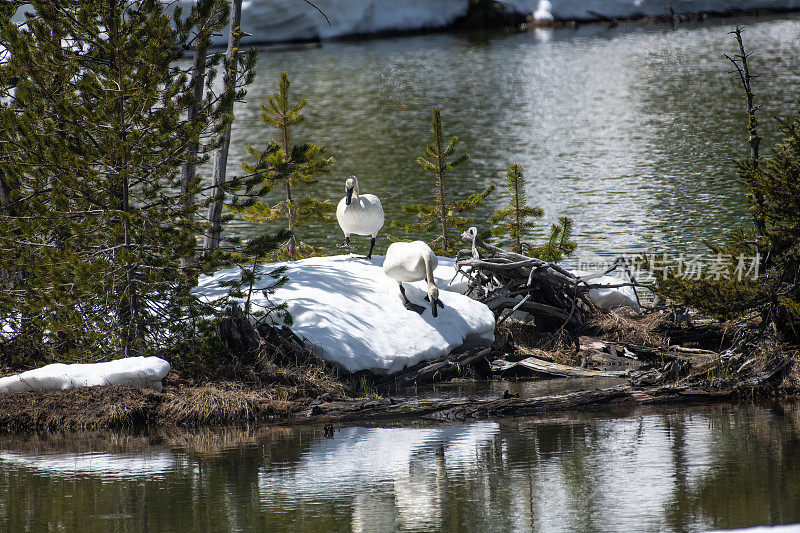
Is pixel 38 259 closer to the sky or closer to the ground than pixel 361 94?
closer to the ground

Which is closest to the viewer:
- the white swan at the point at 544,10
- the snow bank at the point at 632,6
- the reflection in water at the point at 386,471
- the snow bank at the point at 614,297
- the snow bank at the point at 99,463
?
the reflection in water at the point at 386,471

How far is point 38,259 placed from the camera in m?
10.7

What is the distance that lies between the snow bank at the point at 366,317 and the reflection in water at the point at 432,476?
202cm

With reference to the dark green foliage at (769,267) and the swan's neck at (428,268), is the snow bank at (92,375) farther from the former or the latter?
the dark green foliage at (769,267)

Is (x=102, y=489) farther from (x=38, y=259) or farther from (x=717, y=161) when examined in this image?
(x=717, y=161)

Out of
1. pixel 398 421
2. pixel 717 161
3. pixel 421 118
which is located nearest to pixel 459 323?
pixel 398 421

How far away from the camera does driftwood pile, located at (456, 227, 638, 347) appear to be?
13.8 m

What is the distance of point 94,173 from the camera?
1076cm

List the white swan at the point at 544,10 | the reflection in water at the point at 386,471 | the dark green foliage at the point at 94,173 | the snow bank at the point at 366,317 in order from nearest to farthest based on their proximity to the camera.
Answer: the reflection in water at the point at 386,471, the dark green foliage at the point at 94,173, the snow bank at the point at 366,317, the white swan at the point at 544,10

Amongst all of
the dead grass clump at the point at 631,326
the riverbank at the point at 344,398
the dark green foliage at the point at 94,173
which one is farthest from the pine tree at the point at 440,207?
the dark green foliage at the point at 94,173

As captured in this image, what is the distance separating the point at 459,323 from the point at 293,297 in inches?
85.1

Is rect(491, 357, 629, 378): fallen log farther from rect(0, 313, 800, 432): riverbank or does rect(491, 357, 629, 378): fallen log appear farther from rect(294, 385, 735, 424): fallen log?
rect(294, 385, 735, 424): fallen log

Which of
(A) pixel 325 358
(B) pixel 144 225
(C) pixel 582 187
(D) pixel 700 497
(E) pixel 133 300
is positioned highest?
(C) pixel 582 187

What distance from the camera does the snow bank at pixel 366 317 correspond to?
11.6m
